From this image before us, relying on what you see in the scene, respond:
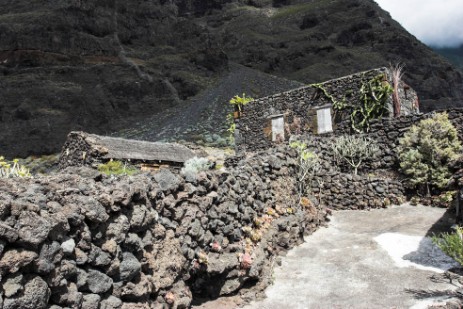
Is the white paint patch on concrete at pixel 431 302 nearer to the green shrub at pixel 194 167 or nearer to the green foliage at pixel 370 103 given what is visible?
the green shrub at pixel 194 167

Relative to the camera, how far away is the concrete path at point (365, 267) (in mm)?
7535

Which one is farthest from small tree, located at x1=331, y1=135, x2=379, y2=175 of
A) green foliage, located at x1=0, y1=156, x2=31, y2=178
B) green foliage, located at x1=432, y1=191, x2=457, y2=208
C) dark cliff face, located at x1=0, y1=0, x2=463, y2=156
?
dark cliff face, located at x1=0, y1=0, x2=463, y2=156

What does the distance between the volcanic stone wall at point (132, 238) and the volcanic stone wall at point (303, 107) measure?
9649 mm

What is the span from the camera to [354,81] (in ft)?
59.6

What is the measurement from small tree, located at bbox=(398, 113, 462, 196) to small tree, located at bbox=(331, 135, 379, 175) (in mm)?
1357

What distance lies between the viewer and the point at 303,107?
64.4ft

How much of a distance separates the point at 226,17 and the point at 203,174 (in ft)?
402

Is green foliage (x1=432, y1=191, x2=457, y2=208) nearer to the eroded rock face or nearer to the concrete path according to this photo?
the concrete path

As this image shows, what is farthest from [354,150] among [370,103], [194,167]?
[194,167]

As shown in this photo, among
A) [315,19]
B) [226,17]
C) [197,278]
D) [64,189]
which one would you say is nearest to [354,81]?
[197,278]

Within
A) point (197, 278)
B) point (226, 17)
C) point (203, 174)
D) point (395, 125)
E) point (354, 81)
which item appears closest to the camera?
point (197, 278)

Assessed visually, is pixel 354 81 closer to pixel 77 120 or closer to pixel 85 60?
pixel 77 120

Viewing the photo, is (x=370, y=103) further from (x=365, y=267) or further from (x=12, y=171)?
(x=12, y=171)

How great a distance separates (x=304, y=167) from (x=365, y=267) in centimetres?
497
